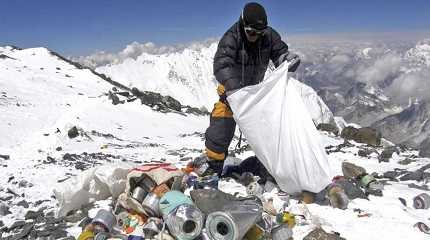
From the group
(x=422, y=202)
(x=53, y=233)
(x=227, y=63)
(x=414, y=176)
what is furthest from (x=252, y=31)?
(x=414, y=176)

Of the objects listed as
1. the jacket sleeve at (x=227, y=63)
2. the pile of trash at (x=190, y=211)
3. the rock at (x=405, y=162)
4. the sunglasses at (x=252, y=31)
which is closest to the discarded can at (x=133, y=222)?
the pile of trash at (x=190, y=211)

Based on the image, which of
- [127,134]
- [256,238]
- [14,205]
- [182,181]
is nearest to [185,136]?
[127,134]

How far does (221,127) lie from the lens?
6750 millimetres

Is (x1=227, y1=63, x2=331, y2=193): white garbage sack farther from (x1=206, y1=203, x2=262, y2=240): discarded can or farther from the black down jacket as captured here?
(x1=206, y1=203, x2=262, y2=240): discarded can

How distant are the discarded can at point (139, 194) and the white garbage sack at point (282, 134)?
66.2 inches

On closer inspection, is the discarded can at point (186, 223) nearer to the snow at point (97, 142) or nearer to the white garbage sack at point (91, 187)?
the snow at point (97, 142)

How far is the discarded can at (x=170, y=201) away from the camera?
5258 millimetres

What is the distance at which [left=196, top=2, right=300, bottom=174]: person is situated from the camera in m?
6.39

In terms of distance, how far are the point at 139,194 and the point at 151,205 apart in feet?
1.39

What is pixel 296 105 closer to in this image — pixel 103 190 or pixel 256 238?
pixel 256 238

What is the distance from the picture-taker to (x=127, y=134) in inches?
808

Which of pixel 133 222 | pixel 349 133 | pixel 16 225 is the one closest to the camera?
pixel 133 222

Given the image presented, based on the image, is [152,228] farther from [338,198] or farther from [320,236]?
[338,198]

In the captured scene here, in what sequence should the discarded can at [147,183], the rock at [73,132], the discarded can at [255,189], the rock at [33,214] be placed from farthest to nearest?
the rock at [73,132] → the rock at [33,214] → the discarded can at [255,189] → the discarded can at [147,183]
